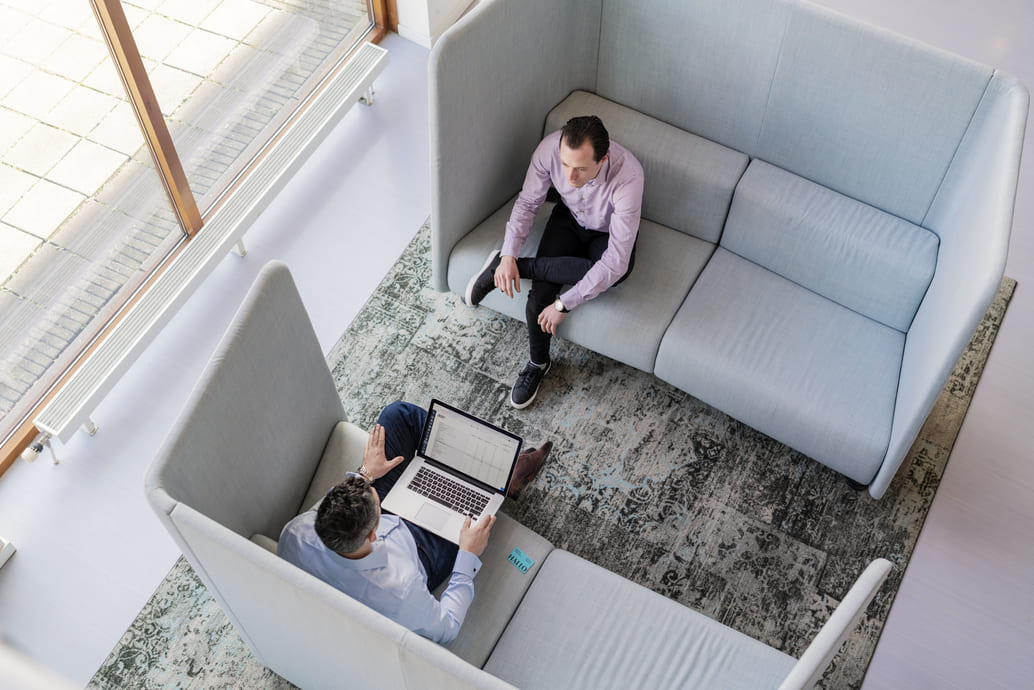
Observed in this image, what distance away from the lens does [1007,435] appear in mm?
3158

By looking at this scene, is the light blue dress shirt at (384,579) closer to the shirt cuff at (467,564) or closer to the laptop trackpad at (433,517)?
the shirt cuff at (467,564)

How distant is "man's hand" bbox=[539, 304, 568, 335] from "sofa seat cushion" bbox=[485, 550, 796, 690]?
2.86 ft

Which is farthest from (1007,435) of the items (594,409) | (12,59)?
(12,59)

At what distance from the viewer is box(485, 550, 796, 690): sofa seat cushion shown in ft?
7.32

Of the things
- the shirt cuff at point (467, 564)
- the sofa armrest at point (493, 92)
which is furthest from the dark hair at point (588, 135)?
the shirt cuff at point (467, 564)

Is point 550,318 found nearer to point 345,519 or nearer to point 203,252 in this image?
point 345,519

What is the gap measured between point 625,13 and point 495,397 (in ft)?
4.43

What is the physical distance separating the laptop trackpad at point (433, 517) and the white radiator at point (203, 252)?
1227 mm

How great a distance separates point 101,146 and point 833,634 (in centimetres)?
258

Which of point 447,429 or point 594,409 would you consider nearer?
point 447,429

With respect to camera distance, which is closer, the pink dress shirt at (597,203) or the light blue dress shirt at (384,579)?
the light blue dress shirt at (384,579)

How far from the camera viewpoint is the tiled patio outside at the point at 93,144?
270cm

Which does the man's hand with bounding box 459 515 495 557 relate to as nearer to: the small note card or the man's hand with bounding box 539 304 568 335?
the small note card

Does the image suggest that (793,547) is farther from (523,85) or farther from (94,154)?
(94,154)
